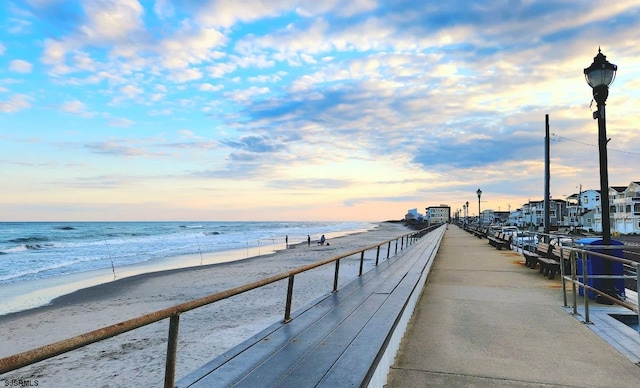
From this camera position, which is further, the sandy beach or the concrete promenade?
the sandy beach

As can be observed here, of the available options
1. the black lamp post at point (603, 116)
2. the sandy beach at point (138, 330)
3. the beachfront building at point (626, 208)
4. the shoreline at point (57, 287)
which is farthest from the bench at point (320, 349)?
the beachfront building at point (626, 208)

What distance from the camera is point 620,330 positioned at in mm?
5699

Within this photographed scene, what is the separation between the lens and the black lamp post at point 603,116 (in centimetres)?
726

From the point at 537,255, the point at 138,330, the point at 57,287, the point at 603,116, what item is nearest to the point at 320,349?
the point at 603,116

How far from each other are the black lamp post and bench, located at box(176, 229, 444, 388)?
381 centimetres

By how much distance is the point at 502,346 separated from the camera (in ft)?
16.6

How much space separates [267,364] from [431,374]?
5.70ft

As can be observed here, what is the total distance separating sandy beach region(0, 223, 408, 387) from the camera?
6.81 m

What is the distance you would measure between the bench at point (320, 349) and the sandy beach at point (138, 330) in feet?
8.32

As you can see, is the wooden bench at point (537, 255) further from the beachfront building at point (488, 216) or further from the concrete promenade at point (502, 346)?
the beachfront building at point (488, 216)

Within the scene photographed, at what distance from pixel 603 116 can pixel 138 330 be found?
10139mm

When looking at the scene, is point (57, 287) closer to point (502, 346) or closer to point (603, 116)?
point (502, 346)

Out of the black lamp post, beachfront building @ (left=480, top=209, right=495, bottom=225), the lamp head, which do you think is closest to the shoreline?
the black lamp post

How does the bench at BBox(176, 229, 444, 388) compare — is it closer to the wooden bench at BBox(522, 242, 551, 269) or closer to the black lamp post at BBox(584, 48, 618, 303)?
the black lamp post at BBox(584, 48, 618, 303)
